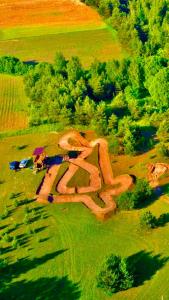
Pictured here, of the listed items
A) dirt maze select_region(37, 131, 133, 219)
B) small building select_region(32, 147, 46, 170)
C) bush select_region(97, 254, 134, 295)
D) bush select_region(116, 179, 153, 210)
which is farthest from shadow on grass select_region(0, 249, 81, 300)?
small building select_region(32, 147, 46, 170)

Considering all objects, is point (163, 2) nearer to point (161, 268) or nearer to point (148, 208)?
point (148, 208)

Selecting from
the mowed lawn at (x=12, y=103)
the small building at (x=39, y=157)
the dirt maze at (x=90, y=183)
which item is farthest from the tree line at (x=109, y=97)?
the small building at (x=39, y=157)

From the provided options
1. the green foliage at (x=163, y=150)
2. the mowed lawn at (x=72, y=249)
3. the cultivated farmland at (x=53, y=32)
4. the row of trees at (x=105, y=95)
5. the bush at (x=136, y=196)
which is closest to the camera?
the mowed lawn at (x=72, y=249)

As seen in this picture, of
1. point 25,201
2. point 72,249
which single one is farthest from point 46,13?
point 72,249

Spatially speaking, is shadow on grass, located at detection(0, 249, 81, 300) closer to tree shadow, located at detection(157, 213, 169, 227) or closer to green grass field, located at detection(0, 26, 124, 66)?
tree shadow, located at detection(157, 213, 169, 227)

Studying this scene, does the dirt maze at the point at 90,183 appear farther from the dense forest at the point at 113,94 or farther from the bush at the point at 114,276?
the bush at the point at 114,276

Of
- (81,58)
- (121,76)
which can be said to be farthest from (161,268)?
(81,58)

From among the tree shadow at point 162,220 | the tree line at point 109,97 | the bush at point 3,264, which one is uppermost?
the tree line at point 109,97
